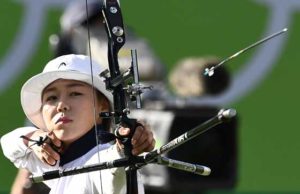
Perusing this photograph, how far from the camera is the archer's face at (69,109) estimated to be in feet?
9.69

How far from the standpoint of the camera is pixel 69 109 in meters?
2.95

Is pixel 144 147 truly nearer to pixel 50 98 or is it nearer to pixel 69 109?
pixel 69 109

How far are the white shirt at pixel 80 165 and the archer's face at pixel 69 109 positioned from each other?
7 centimetres

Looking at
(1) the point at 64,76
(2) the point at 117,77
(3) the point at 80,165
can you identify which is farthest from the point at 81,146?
(2) the point at 117,77

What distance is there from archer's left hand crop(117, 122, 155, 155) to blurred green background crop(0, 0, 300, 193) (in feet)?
13.3

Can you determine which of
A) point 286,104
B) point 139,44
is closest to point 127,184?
point 139,44

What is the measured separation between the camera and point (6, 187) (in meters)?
5.97

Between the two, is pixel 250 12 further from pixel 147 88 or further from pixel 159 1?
pixel 147 88

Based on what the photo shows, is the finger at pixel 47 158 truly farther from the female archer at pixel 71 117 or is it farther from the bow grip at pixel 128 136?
the bow grip at pixel 128 136

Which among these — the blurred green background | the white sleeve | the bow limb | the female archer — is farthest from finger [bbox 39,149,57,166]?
the blurred green background

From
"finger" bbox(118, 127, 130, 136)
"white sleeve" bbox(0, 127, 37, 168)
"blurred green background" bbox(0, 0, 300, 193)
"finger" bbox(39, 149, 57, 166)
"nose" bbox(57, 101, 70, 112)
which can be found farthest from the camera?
"blurred green background" bbox(0, 0, 300, 193)

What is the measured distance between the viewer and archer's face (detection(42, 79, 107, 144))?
2953 millimetres

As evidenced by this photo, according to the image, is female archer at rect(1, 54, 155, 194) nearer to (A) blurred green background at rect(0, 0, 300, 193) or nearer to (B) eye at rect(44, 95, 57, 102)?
(B) eye at rect(44, 95, 57, 102)

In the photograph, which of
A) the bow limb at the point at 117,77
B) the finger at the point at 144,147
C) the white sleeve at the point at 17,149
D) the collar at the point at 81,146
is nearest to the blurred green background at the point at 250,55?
the white sleeve at the point at 17,149
